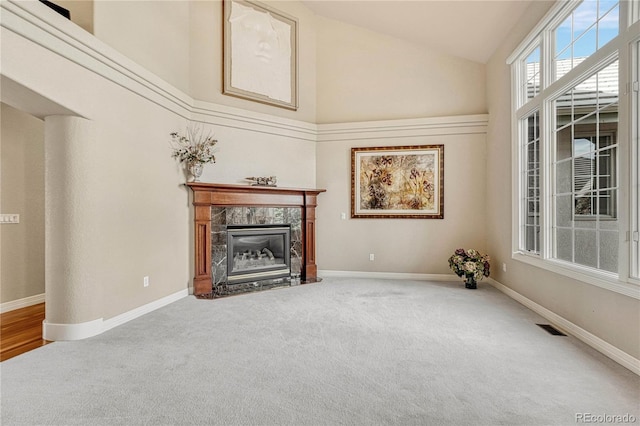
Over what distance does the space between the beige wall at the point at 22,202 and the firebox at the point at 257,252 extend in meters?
2.44

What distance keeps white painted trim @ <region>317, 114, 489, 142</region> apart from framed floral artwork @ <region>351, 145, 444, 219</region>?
25 cm

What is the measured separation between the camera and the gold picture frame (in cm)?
514

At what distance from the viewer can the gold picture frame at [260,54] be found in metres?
5.14

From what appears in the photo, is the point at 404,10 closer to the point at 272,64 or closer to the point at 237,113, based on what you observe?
the point at 272,64

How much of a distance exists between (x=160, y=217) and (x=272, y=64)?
124 inches

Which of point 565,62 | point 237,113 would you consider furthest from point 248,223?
point 565,62

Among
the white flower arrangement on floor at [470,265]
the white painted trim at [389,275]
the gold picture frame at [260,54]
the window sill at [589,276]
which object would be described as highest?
the gold picture frame at [260,54]

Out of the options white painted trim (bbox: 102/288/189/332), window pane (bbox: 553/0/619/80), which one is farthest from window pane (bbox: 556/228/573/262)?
white painted trim (bbox: 102/288/189/332)

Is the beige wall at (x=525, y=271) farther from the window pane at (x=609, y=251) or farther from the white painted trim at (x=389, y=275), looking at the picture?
the white painted trim at (x=389, y=275)

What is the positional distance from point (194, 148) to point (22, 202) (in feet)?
7.17

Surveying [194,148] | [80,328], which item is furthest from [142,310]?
[194,148]

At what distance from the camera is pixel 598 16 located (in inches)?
113

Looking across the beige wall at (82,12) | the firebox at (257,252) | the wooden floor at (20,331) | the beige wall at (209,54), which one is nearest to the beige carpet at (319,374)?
the wooden floor at (20,331)

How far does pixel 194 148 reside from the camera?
4758 millimetres
